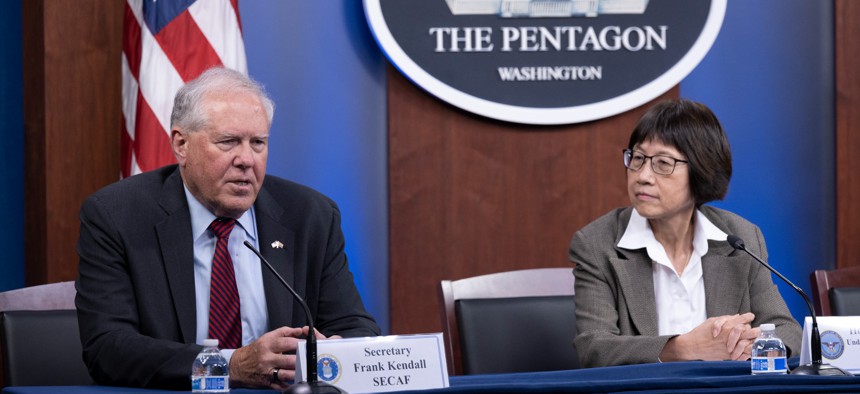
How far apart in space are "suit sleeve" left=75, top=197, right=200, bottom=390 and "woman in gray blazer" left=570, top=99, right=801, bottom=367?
3.40 ft

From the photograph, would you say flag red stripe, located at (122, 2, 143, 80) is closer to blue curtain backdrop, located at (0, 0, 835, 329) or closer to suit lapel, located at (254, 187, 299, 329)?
blue curtain backdrop, located at (0, 0, 835, 329)

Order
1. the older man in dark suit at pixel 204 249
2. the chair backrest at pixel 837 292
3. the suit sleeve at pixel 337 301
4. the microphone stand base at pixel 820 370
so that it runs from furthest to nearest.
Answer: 1. the chair backrest at pixel 837 292
2. the suit sleeve at pixel 337 301
3. the older man in dark suit at pixel 204 249
4. the microphone stand base at pixel 820 370

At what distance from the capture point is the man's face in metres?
2.47

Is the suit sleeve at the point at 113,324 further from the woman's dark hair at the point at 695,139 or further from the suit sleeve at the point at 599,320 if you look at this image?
the woman's dark hair at the point at 695,139

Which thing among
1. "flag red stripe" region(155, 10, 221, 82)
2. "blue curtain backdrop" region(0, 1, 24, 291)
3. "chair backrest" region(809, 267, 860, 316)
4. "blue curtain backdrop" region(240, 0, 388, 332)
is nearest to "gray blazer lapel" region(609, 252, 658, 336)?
"chair backrest" region(809, 267, 860, 316)

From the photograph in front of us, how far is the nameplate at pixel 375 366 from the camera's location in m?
1.89

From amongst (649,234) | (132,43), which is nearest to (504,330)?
(649,234)

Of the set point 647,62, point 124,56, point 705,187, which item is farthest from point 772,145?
point 124,56

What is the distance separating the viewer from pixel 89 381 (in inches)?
99.7

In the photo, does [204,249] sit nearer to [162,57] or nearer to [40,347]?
[40,347]

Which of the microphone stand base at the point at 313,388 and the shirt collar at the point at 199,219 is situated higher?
the shirt collar at the point at 199,219

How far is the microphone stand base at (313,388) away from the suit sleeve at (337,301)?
29.3 inches

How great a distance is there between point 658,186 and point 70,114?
6.25ft

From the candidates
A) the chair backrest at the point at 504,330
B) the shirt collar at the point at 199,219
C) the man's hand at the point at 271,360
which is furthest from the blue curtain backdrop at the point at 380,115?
the man's hand at the point at 271,360
